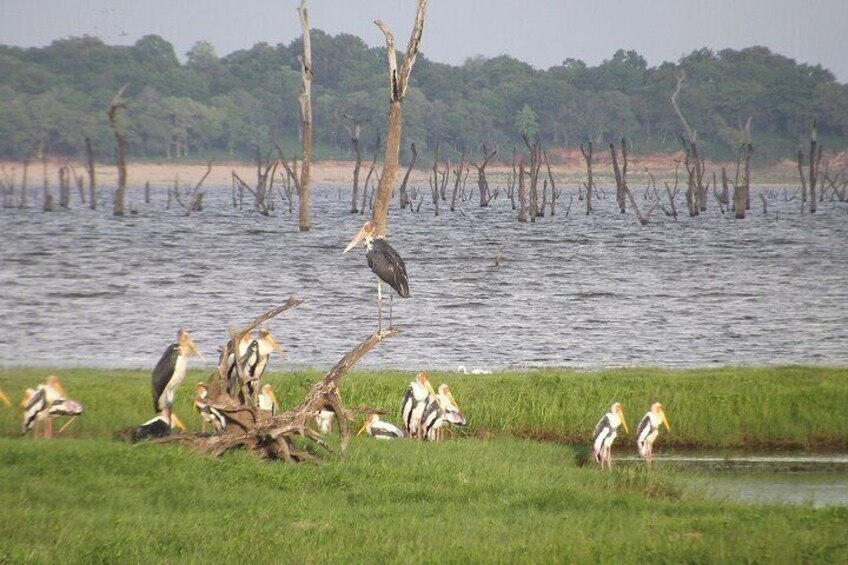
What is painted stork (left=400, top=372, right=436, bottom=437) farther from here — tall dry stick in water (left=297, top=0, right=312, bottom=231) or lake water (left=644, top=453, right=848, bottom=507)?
tall dry stick in water (left=297, top=0, right=312, bottom=231)

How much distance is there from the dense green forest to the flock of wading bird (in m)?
92.9

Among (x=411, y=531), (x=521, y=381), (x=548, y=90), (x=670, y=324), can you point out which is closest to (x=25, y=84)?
(x=548, y=90)

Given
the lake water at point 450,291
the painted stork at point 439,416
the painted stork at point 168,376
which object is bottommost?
the lake water at point 450,291

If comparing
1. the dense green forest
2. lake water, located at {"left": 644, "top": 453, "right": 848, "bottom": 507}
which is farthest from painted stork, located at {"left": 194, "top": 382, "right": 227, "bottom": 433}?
the dense green forest

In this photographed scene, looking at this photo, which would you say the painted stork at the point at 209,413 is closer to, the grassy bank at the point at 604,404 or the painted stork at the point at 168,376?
the painted stork at the point at 168,376

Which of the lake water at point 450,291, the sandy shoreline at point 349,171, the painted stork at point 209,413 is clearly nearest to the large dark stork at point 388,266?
the painted stork at point 209,413

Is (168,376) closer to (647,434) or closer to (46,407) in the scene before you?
(46,407)

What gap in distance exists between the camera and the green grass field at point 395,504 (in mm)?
8977

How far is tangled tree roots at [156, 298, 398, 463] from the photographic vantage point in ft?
39.2

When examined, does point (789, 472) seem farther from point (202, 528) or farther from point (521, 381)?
point (202, 528)

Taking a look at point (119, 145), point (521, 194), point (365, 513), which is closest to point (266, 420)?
point (365, 513)

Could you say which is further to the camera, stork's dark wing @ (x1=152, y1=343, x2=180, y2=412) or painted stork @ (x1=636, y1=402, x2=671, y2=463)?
painted stork @ (x1=636, y1=402, x2=671, y2=463)

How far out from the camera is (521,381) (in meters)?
17.5

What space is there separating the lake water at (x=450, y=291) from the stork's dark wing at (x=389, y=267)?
7051 mm
